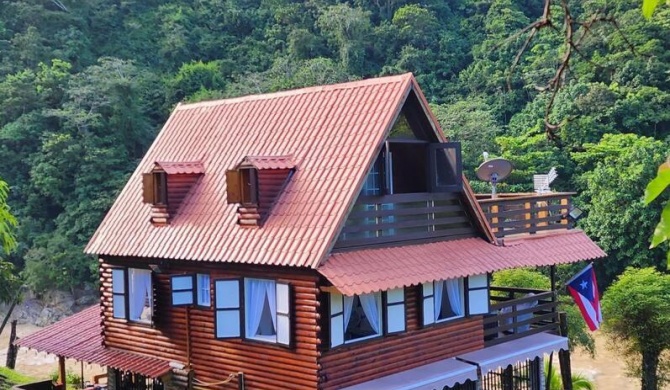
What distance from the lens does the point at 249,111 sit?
1484 cm

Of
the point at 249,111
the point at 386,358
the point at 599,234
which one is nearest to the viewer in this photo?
the point at 386,358

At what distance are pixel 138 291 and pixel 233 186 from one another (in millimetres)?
3376

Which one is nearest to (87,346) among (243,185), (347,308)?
(243,185)

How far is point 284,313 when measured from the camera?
11.4 meters

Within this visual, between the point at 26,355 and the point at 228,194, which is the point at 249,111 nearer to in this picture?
the point at 228,194

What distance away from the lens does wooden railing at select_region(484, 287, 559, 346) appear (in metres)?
14.6

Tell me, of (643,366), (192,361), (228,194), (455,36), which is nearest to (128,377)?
(192,361)

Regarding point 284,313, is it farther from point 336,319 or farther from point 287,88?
point 287,88

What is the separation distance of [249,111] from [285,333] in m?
5.34

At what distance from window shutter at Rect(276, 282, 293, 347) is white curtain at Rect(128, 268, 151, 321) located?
3.54m

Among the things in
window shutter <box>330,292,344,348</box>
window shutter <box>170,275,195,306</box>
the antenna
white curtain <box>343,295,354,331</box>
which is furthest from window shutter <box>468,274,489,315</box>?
window shutter <box>170,275,195,306</box>

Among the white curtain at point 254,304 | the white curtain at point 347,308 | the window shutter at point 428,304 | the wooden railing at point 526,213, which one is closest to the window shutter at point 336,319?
the white curtain at point 347,308

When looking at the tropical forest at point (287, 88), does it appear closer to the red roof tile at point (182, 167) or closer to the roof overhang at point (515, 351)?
the roof overhang at point (515, 351)

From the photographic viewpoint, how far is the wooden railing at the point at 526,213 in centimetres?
1491
